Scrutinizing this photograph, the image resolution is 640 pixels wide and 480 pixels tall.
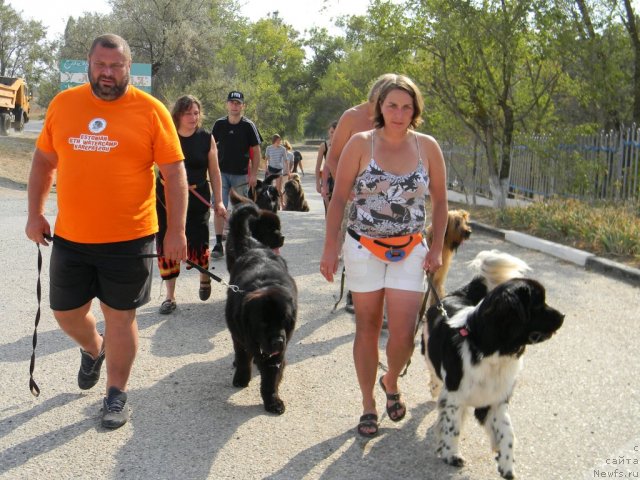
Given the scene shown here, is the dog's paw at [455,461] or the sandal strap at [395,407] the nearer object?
the dog's paw at [455,461]

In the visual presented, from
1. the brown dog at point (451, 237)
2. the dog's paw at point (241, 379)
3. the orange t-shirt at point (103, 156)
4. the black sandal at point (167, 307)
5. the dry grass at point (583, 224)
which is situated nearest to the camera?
the orange t-shirt at point (103, 156)

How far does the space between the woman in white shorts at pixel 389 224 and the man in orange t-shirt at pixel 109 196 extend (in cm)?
106

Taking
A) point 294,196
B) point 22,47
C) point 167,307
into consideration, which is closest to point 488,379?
point 167,307

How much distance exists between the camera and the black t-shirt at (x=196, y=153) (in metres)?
6.74

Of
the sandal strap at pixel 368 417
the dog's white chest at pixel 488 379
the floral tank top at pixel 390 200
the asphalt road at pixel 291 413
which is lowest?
the asphalt road at pixel 291 413

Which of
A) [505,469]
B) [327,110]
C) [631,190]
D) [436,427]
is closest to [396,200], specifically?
[436,427]

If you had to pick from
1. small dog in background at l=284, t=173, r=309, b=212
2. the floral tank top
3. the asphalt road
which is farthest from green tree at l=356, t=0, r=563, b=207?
the floral tank top

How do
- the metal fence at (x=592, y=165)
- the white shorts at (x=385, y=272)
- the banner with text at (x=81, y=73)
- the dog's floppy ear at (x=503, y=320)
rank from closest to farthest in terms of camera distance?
the dog's floppy ear at (x=503, y=320), the white shorts at (x=385, y=272), the metal fence at (x=592, y=165), the banner with text at (x=81, y=73)

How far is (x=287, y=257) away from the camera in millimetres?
9883

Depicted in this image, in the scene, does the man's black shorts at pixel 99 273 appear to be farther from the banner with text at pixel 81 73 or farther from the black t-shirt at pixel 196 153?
the banner with text at pixel 81 73

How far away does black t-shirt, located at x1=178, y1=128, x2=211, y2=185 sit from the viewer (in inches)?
265

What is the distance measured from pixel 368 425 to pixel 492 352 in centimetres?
97

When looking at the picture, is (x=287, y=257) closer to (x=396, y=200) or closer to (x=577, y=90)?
(x=396, y=200)

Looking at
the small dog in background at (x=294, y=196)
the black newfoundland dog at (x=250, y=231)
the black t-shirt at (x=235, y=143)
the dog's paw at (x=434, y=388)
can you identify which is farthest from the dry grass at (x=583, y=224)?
the dog's paw at (x=434, y=388)
